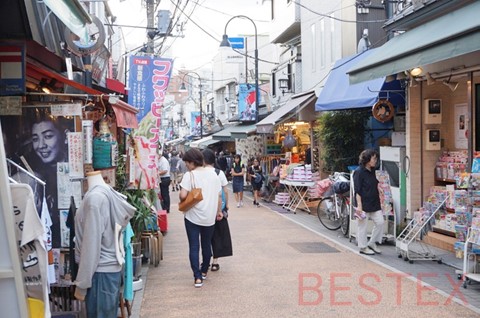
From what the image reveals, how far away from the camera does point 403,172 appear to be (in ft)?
36.0

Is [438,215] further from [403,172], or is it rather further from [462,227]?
[462,227]

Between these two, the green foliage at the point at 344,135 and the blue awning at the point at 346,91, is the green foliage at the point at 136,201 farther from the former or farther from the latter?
the green foliage at the point at 344,135

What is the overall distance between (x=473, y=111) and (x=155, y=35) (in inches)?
431

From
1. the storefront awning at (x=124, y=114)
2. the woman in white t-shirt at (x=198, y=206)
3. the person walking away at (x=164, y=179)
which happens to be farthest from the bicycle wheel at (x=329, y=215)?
the storefront awning at (x=124, y=114)

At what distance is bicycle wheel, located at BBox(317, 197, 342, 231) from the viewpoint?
12311mm

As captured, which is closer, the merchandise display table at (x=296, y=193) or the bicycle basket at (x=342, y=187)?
the bicycle basket at (x=342, y=187)

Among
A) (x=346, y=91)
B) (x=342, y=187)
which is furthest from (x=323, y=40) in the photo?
(x=342, y=187)

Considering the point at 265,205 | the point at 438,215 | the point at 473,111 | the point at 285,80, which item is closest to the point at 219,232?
the point at 438,215

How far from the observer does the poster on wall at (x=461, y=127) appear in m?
10.3

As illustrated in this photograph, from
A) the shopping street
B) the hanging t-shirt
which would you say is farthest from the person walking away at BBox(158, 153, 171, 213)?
the hanging t-shirt

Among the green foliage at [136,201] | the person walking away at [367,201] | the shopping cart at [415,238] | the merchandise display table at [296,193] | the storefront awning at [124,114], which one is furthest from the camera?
the merchandise display table at [296,193]

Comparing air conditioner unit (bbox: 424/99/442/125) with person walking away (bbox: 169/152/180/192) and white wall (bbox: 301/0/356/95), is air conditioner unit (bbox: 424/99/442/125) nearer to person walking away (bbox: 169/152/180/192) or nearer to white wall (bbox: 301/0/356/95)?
white wall (bbox: 301/0/356/95)

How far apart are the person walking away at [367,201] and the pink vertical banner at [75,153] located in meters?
5.66

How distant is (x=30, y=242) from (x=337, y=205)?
31.7ft
